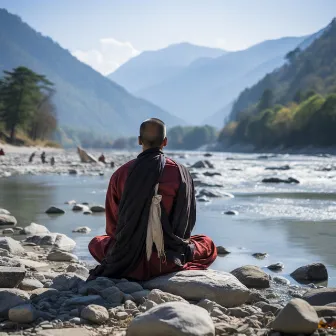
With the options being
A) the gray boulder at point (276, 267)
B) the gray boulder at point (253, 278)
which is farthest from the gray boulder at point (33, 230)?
the gray boulder at point (253, 278)

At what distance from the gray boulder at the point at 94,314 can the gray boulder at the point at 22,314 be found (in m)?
0.39

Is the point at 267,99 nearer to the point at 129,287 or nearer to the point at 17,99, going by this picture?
the point at 17,99

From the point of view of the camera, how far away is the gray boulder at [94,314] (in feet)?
15.0

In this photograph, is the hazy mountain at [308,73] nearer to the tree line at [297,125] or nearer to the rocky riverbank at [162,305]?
the tree line at [297,125]

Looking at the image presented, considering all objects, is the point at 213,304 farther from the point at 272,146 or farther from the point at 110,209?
the point at 272,146

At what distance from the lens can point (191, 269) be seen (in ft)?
19.1

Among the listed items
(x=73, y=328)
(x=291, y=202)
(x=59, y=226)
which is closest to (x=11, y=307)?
(x=73, y=328)

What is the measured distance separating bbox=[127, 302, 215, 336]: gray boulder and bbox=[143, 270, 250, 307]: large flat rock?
1.15 m

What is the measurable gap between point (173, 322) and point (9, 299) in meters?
1.64

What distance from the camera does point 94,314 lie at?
4.56 meters

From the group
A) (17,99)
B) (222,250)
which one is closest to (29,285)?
(222,250)

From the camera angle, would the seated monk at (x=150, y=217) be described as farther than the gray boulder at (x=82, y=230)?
No

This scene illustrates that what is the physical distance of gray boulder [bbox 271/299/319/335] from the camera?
4113mm

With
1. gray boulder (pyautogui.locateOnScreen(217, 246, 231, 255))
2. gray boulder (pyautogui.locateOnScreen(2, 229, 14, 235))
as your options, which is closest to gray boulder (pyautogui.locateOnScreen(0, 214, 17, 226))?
gray boulder (pyautogui.locateOnScreen(2, 229, 14, 235))
